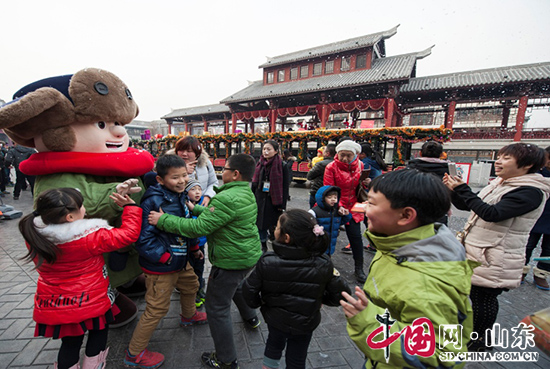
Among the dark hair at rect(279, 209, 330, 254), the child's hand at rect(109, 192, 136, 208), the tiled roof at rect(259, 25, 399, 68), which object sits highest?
the tiled roof at rect(259, 25, 399, 68)

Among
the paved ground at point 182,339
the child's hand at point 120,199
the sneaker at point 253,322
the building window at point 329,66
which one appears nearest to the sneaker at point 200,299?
the paved ground at point 182,339

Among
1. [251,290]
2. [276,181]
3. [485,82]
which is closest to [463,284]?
[251,290]

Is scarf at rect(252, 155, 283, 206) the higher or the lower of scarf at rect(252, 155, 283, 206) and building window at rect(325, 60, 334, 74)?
the lower

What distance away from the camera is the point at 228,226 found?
1.77m

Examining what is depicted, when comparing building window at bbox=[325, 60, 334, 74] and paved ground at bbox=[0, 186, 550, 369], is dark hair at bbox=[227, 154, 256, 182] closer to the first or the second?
paved ground at bbox=[0, 186, 550, 369]

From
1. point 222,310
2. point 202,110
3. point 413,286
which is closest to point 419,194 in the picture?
point 413,286

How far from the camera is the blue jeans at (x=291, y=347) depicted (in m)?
1.57

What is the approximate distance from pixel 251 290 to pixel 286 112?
1727 cm

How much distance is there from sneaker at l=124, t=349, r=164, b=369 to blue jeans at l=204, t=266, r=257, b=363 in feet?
1.51

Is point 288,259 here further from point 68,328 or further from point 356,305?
point 68,328

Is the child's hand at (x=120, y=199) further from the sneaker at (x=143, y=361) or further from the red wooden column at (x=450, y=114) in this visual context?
the red wooden column at (x=450, y=114)

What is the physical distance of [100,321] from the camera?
61.6 inches

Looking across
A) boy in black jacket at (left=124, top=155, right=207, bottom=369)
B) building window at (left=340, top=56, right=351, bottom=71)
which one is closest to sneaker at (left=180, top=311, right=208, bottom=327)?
boy in black jacket at (left=124, top=155, right=207, bottom=369)

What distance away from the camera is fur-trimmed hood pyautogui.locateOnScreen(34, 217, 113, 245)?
1.35 metres
